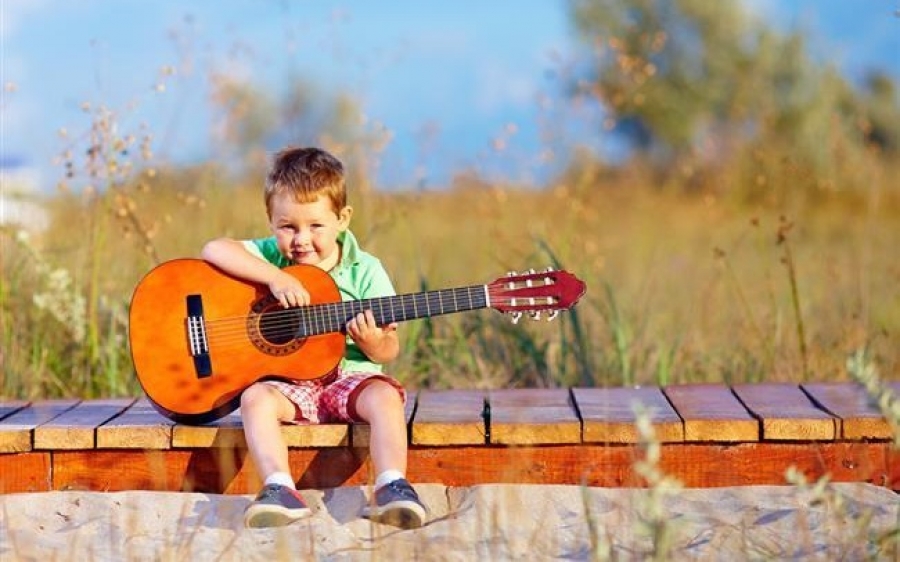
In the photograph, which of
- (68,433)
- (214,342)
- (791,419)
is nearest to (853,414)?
(791,419)

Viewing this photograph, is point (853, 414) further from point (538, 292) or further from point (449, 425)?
point (449, 425)

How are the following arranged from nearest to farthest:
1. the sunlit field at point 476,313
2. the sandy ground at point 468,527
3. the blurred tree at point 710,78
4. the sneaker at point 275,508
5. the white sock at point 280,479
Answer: the sandy ground at point 468,527
the sneaker at point 275,508
the white sock at point 280,479
the sunlit field at point 476,313
the blurred tree at point 710,78

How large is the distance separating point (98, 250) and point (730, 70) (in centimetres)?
1373

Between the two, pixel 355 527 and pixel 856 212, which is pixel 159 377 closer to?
pixel 355 527

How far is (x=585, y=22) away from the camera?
18.6 m

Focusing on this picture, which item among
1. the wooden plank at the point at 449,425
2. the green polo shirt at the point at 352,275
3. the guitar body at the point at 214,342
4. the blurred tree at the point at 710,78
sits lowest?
the wooden plank at the point at 449,425

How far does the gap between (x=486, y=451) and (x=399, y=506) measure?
551 millimetres

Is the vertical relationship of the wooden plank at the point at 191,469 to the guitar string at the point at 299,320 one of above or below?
below

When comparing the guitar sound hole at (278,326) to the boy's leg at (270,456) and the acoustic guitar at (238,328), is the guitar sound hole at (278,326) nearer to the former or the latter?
the acoustic guitar at (238,328)

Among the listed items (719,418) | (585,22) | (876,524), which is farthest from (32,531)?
(585,22)

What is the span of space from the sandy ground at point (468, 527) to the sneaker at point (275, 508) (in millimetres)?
28

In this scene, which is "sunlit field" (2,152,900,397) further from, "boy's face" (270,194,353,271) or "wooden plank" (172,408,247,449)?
"wooden plank" (172,408,247,449)

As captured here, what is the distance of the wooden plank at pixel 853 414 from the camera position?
4.25 metres

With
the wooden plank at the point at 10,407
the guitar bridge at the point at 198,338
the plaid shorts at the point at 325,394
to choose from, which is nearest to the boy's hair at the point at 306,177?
the guitar bridge at the point at 198,338
